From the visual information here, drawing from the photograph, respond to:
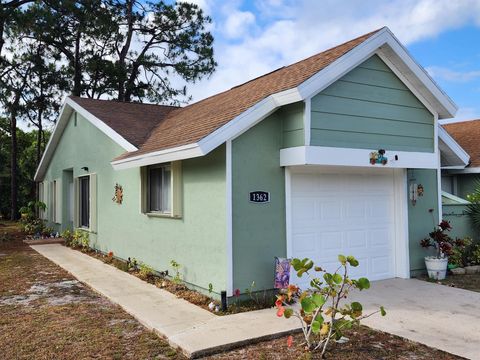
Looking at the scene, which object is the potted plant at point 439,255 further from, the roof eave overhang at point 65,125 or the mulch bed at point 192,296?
the roof eave overhang at point 65,125

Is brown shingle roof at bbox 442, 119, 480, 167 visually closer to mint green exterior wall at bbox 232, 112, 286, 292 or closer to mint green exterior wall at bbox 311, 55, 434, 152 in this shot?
mint green exterior wall at bbox 311, 55, 434, 152

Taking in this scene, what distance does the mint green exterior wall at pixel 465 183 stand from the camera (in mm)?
12859

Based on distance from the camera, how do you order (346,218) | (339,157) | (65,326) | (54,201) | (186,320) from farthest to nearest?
(54,201), (346,218), (339,157), (186,320), (65,326)

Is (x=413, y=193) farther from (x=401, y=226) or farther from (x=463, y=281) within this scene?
(x=463, y=281)

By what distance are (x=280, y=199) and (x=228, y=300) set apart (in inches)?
69.4

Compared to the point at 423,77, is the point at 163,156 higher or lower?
lower

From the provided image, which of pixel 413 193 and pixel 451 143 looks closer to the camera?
pixel 413 193

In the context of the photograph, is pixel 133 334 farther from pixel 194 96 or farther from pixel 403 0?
pixel 194 96

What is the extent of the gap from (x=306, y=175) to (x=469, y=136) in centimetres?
1052

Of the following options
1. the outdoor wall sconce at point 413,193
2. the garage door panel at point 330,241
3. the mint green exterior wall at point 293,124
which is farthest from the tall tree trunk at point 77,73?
the outdoor wall sconce at point 413,193

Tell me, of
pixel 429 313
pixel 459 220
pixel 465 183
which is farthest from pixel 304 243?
pixel 465 183

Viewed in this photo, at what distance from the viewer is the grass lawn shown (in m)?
4.50

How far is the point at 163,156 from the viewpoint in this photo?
722 cm

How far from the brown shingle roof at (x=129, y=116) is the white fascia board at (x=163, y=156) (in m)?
1.01
